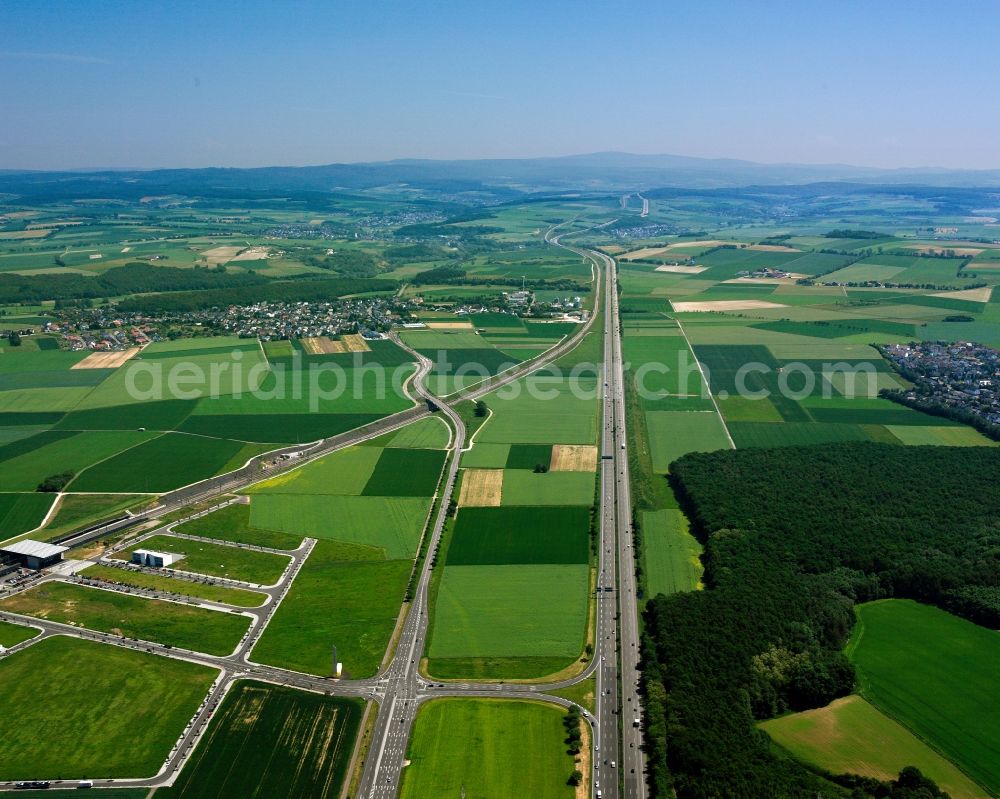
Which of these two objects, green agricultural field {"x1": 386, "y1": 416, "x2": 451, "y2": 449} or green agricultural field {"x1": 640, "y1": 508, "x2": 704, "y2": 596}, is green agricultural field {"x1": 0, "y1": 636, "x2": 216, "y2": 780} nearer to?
green agricultural field {"x1": 640, "y1": 508, "x2": 704, "y2": 596}

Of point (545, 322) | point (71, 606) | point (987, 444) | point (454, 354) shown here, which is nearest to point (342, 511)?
point (71, 606)

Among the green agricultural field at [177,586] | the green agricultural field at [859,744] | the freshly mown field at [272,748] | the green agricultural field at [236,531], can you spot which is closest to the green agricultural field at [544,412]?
the green agricultural field at [236,531]

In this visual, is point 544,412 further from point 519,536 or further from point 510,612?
point 510,612

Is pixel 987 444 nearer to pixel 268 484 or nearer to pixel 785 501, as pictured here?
pixel 785 501

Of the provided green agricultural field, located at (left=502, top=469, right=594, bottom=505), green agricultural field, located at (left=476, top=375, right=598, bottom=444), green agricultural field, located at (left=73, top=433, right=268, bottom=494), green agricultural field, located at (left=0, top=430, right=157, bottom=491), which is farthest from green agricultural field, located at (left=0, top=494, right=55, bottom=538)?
green agricultural field, located at (left=476, top=375, right=598, bottom=444)

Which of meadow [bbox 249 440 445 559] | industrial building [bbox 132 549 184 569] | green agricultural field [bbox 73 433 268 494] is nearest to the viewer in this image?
industrial building [bbox 132 549 184 569]

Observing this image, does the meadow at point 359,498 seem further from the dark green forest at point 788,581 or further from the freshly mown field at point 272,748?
the dark green forest at point 788,581
